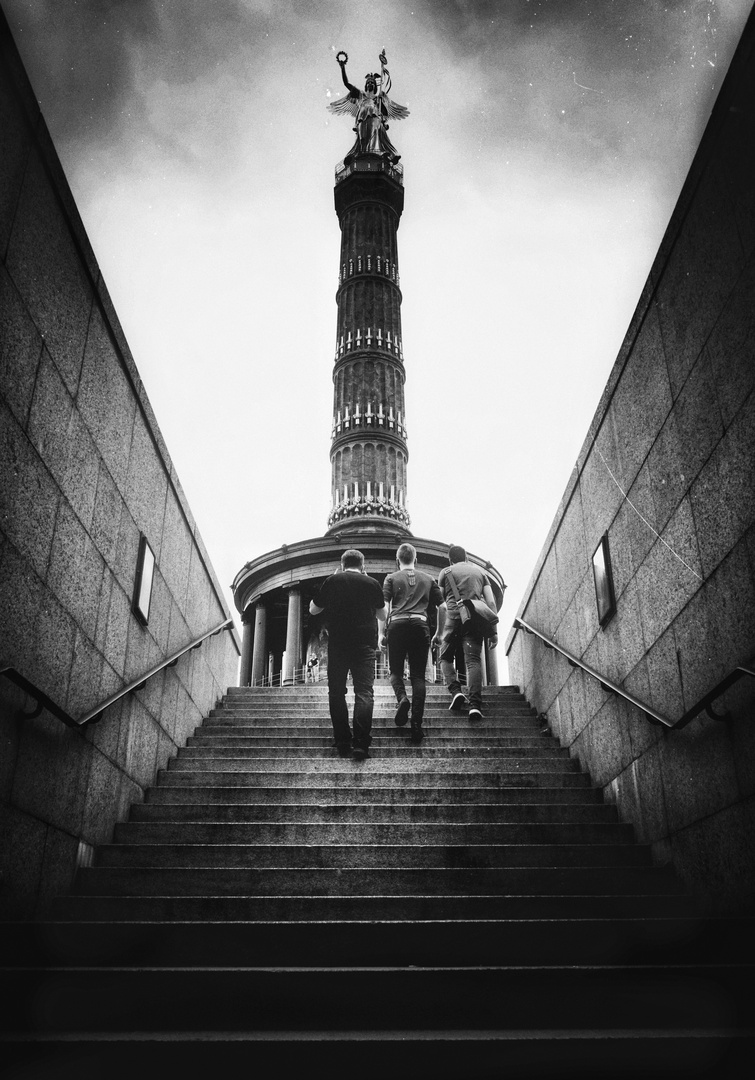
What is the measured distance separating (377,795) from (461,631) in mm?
2934

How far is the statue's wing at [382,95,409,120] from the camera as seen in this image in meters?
29.7

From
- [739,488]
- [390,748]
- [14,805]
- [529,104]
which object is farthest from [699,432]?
[529,104]

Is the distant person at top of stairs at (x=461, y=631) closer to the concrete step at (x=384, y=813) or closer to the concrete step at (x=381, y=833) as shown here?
the concrete step at (x=384, y=813)

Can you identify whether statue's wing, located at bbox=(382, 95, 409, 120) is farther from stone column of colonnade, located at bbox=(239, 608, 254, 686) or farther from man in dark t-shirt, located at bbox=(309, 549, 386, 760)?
man in dark t-shirt, located at bbox=(309, 549, 386, 760)

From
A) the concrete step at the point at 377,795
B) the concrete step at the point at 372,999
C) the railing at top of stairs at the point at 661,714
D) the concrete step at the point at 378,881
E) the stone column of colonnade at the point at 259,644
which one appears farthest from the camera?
the stone column of colonnade at the point at 259,644

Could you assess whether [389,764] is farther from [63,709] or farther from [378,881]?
[63,709]

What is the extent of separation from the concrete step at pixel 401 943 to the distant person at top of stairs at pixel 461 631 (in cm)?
452

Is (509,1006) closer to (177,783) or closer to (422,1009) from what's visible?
(422,1009)

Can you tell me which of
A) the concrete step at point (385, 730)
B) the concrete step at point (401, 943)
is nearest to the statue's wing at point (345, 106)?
the concrete step at point (385, 730)

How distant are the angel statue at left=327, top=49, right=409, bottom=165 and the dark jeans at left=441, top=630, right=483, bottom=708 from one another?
23481 mm

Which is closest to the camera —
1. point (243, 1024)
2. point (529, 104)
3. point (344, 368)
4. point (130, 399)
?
point (243, 1024)

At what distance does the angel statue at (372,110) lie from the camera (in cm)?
Result: 2822

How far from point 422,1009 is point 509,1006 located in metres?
0.29

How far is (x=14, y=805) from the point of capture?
406cm
